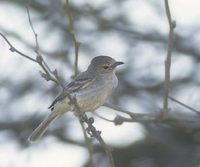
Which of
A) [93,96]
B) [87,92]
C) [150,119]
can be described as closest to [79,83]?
[87,92]

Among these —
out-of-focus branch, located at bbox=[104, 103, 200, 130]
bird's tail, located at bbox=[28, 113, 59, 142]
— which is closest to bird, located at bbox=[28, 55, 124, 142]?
bird's tail, located at bbox=[28, 113, 59, 142]

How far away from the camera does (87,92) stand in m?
8.36

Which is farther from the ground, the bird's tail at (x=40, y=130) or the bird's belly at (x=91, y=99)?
the bird's belly at (x=91, y=99)

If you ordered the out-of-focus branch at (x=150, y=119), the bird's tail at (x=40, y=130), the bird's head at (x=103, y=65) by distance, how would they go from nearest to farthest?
the out-of-focus branch at (x=150, y=119) < the bird's tail at (x=40, y=130) < the bird's head at (x=103, y=65)

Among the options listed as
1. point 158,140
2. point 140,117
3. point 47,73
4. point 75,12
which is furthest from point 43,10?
point 47,73

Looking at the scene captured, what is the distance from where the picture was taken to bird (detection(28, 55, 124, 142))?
816 cm

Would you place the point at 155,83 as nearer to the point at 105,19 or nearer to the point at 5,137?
the point at 105,19

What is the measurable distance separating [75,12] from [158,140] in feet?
8.69

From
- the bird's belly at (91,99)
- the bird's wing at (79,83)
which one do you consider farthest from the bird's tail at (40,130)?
the bird's belly at (91,99)

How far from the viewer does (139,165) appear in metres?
11.5

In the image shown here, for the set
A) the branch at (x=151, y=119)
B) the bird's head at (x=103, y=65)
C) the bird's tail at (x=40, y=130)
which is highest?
the bird's head at (x=103, y=65)

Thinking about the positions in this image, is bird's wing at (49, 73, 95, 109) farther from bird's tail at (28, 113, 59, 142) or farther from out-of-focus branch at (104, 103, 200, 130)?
out-of-focus branch at (104, 103, 200, 130)

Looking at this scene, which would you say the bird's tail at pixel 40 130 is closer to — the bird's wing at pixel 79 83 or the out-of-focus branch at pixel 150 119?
the bird's wing at pixel 79 83

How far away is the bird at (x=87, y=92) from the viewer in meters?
8.16
